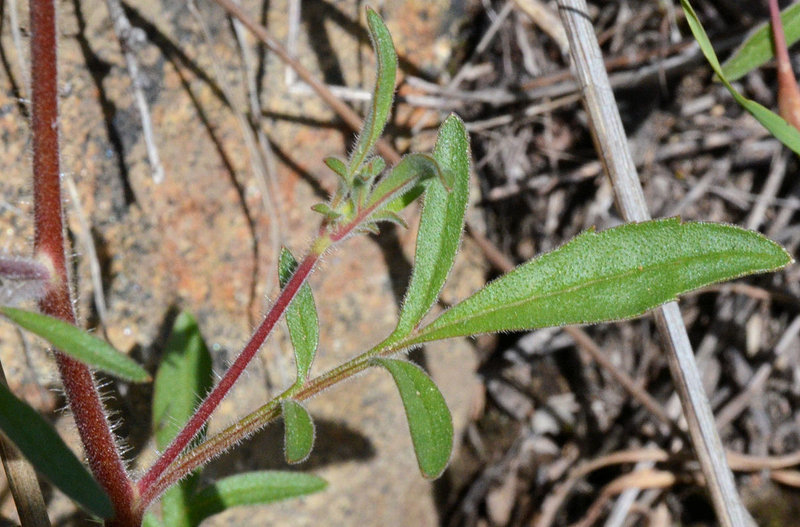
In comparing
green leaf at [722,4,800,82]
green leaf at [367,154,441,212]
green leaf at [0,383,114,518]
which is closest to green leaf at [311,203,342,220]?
green leaf at [367,154,441,212]

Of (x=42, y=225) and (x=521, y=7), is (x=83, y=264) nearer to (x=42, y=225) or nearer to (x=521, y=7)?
(x=42, y=225)

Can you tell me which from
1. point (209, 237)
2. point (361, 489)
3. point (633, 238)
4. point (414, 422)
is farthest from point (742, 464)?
point (209, 237)

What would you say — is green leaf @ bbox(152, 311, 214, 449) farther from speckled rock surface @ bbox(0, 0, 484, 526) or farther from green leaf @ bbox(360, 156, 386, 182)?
green leaf @ bbox(360, 156, 386, 182)

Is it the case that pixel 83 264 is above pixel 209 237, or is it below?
below

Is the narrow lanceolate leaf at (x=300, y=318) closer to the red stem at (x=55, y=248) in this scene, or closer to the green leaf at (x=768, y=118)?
the red stem at (x=55, y=248)

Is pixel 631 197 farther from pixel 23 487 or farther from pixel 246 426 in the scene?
pixel 23 487

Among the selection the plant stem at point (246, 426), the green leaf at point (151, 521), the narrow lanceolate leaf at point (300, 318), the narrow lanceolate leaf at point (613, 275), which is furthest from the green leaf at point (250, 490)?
the narrow lanceolate leaf at point (613, 275)
